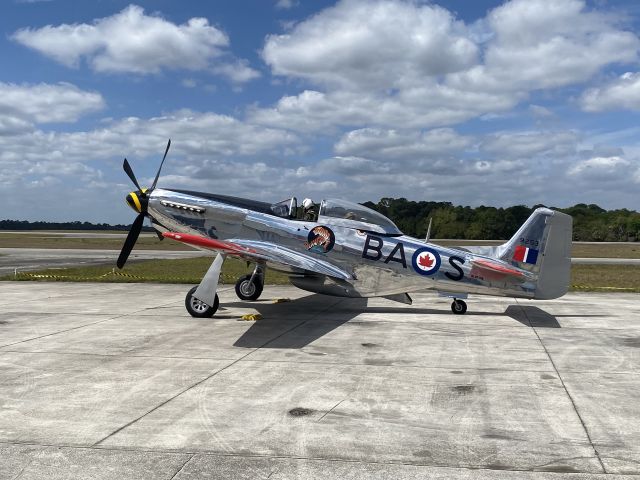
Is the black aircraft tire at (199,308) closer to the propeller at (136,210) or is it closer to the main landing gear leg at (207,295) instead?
the main landing gear leg at (207,295)

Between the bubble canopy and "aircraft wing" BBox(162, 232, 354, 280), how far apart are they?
1.08 metres

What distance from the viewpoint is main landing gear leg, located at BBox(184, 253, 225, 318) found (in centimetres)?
1209

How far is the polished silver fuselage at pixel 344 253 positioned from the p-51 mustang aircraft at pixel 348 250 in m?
0.02

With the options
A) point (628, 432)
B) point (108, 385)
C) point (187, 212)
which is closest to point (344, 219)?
point (187, 212)

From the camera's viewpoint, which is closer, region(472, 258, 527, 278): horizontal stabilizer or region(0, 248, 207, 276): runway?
region(472, 258, 527, 278): horizontal stabilizer

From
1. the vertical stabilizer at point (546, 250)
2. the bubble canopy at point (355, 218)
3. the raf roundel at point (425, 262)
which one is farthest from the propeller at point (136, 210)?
the vertical stabilizer at point (546, 250)

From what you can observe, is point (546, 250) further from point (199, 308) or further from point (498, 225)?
point (498, 225)

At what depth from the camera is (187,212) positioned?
13617 millimetres

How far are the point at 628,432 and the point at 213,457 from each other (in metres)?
4.25

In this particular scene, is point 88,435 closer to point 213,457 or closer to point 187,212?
point 213,457

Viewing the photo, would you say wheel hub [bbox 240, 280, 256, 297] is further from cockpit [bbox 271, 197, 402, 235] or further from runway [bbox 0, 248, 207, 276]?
runway [bbox 0, 248, 207, 276]

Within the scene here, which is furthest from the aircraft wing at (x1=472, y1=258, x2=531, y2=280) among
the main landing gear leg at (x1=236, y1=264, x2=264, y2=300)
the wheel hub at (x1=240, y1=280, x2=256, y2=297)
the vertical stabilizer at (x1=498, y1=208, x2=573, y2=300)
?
the wheel hub at (x1=240, y1=280, x2=256, y2=297)

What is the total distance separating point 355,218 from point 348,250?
2.73 feet

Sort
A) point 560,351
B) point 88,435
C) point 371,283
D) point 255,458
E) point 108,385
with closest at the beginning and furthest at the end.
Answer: point 255,458 → point 88,435 → point 108,385 → point 560,351 → point 371,283
